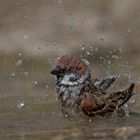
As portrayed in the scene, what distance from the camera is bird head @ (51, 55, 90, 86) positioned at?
9.91 metres

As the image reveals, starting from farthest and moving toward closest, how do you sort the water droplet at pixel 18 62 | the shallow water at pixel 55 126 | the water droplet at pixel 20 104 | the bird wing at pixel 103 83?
the water droplet at pixel 18 62 → the water droplet at pixel 20 104 → the bird wing at pixel 103 83 → the shallow water at pixel 55 126

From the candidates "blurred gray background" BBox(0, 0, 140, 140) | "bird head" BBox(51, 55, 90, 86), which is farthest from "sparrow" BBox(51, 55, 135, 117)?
"blurred gray background" BBox(0, 0, 140, 140)

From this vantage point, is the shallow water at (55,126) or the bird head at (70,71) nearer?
the shallow water at (55,126)

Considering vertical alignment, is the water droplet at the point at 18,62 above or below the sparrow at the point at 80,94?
above

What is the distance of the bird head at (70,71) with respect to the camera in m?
9.91

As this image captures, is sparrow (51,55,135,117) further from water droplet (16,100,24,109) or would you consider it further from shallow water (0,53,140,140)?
water droplet (16,100,24,109)

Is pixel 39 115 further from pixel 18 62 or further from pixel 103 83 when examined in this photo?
pixel 18 62

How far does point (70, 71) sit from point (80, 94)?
0.82ft

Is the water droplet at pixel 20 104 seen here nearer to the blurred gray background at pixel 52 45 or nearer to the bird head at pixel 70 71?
the blurred gray background at pixel 52 45

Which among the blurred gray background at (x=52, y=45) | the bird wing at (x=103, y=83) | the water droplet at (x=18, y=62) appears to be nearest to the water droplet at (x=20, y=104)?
the blurred gray background at (x=52, y=45)

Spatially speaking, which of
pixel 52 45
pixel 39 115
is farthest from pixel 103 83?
pixel 52 45

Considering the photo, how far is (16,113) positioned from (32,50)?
3.82 m

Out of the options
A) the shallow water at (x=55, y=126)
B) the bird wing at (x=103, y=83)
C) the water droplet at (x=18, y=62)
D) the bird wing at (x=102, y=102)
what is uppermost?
the water droplet at (x=18, y=62)

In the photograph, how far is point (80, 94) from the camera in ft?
32.7
